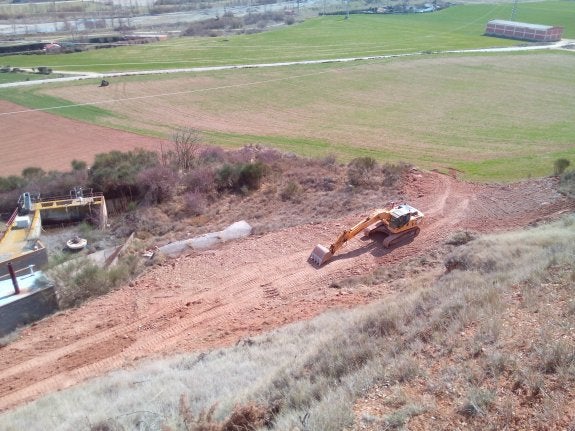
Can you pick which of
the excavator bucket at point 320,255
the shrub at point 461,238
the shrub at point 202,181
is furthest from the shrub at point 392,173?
the shrub at point 202,181

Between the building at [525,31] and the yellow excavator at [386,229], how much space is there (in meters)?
98.8

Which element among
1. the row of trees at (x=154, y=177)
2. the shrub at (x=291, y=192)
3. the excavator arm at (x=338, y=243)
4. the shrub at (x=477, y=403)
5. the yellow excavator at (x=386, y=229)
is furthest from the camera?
the row of trees at (x=154, y=177)

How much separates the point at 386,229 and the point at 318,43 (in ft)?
306

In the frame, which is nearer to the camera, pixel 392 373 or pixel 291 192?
pixel 392 373

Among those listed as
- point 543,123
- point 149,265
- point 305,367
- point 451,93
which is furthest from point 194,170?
point 451,93

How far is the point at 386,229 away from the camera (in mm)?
21297

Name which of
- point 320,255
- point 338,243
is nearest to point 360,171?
point 338,243

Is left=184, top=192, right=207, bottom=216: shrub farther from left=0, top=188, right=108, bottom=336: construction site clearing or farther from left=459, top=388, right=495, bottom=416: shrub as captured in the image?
left=459, top=388, right=495, bottom=416: shrub

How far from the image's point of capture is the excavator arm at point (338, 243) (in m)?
20.2

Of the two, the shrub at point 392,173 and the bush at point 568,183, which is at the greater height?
the bush at point 568,183

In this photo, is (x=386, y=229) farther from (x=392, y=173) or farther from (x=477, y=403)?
(x=477, y=403)

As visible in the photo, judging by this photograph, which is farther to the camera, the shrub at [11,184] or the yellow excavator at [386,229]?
the shrub at [11,184]

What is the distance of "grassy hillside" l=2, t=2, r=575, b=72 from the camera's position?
9125 cm

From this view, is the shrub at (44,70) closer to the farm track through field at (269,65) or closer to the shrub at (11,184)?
the farm track through field at (269,65)
